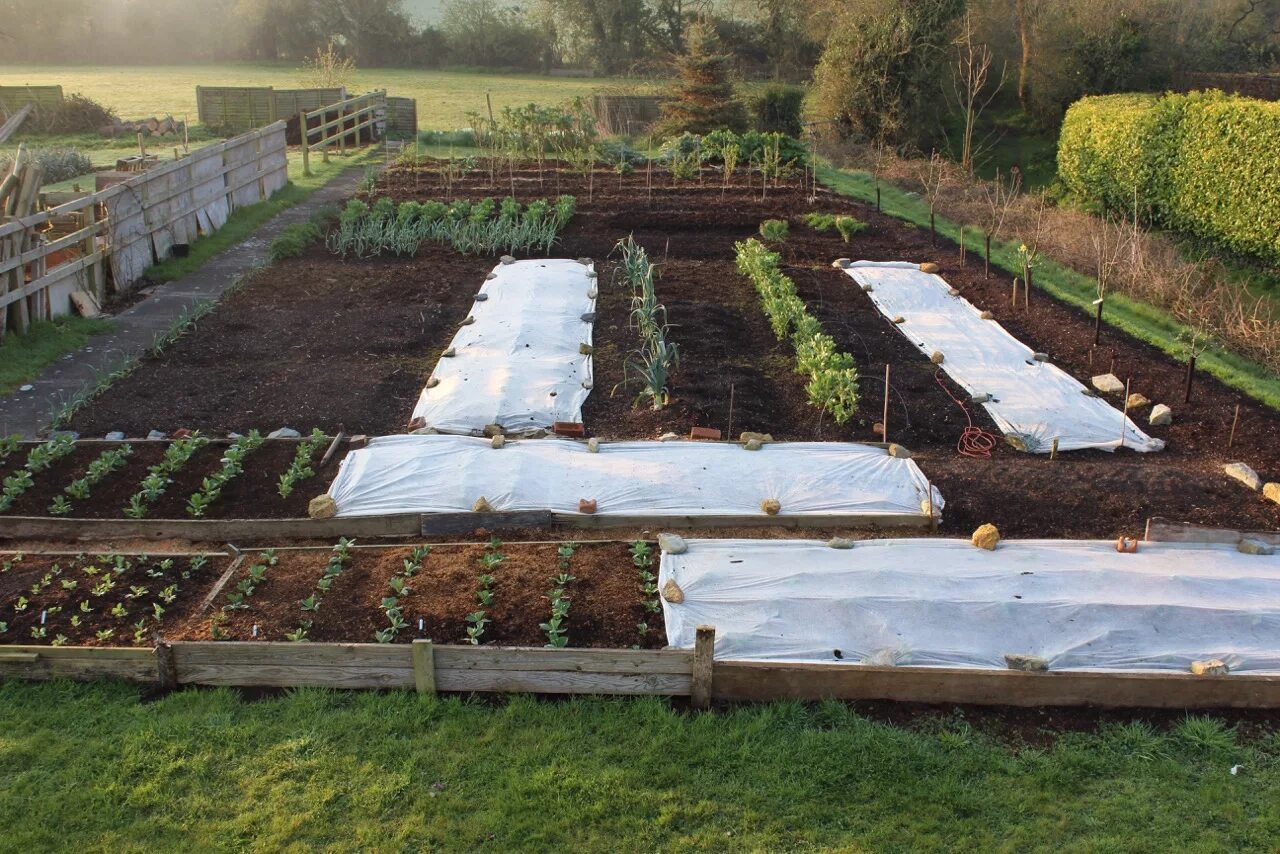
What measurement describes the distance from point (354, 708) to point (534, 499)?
7.09 feet

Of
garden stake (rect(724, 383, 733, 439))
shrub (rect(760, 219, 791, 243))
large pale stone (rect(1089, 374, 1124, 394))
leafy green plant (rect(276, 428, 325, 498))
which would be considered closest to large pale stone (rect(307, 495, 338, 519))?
leafy green plant (rect(276, 428, 325, 498))

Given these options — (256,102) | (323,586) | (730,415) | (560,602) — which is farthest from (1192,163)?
(256,102)

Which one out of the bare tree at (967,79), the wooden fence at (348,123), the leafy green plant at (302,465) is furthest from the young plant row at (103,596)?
the wooden fence at (348,123)

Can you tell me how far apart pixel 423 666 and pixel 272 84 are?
116 feet

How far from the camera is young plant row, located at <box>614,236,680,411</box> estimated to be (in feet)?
27.2

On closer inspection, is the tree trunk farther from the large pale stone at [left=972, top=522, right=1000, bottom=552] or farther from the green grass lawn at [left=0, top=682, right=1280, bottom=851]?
the green grass lawn at [left=0, top=682, right=1280, bottom=851]

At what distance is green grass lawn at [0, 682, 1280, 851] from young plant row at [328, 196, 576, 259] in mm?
9082

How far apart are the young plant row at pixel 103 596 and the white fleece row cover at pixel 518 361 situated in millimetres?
2486

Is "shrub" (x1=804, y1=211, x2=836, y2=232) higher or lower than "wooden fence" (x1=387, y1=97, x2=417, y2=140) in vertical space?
lower

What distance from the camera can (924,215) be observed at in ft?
54.0

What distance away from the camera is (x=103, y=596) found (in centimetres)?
566

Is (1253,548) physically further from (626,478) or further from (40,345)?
(40,345)

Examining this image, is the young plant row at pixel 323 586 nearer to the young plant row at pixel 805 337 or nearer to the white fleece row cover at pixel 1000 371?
the young plant row at pixel 805 337

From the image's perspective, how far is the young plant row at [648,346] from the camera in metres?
8.28
